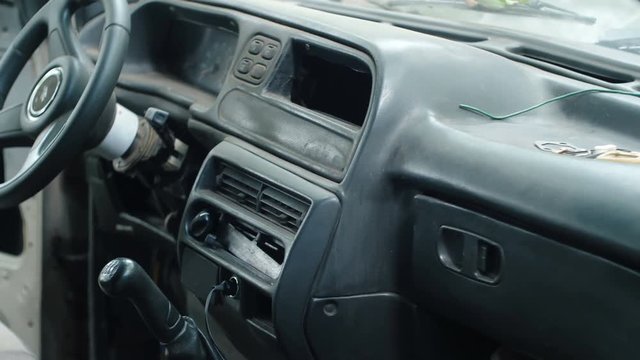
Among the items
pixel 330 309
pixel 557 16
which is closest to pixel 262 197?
pixel 330 309

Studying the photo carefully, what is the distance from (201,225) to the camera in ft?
5.06

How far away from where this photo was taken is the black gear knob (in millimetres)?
1265

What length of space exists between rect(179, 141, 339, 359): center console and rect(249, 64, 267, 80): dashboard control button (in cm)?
14

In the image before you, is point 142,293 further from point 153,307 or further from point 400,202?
point 400,202

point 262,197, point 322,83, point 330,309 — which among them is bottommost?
point 330,309

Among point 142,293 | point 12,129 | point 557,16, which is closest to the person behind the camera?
point 142,293

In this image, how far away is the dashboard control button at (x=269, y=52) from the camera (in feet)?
5.29

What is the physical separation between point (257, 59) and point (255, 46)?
38 mm

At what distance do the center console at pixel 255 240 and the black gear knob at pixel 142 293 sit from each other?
14 centimetres

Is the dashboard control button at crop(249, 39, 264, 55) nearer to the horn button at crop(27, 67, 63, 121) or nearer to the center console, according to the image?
the center console

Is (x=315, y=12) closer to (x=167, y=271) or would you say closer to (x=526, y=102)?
(x=526, y=102)

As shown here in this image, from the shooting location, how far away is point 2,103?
68.0 inches

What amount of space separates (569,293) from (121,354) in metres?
1.38

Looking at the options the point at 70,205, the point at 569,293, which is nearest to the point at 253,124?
the point at 569,293
